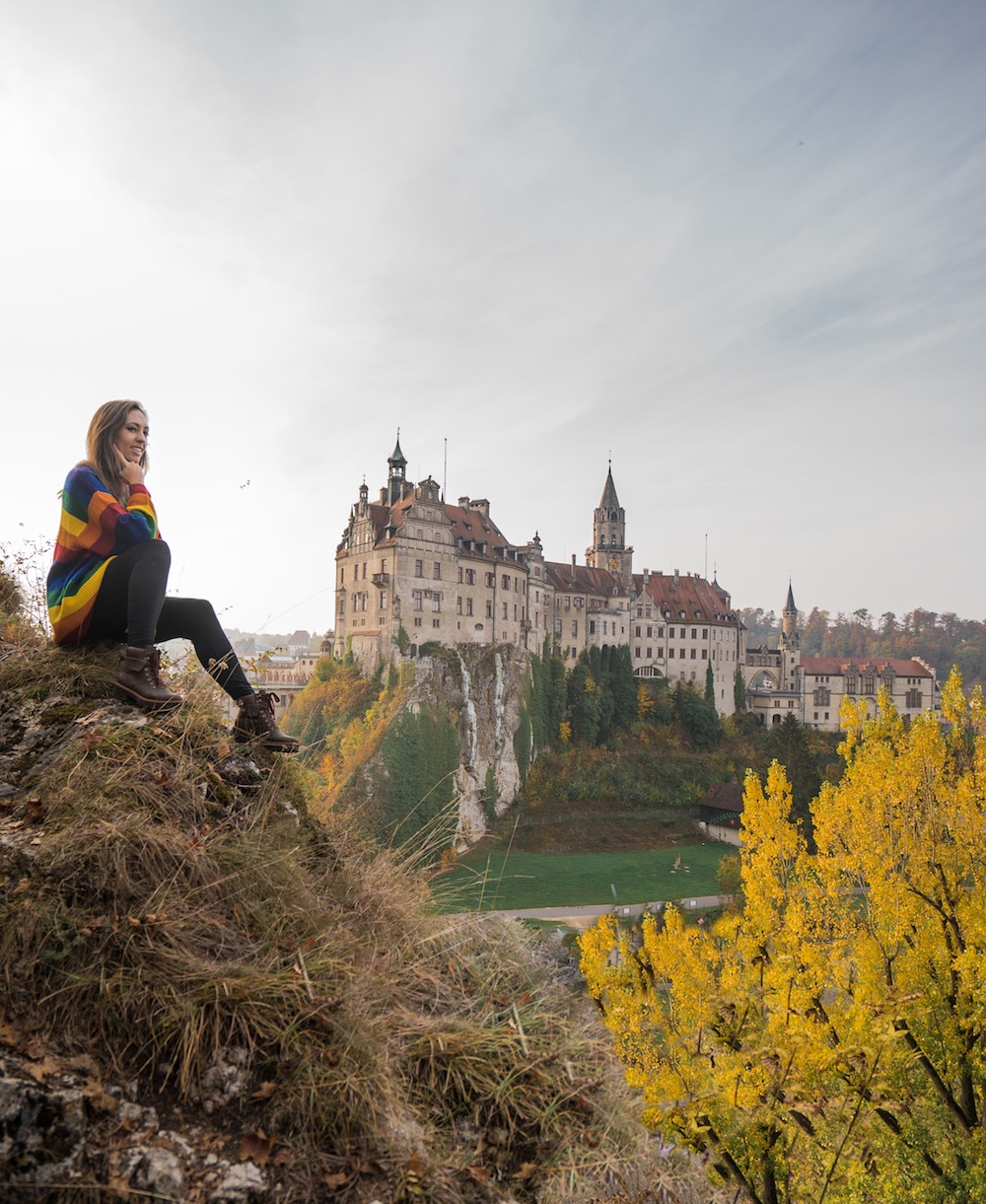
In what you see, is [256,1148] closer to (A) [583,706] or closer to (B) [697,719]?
(A) [583,706]

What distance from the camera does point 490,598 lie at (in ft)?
159

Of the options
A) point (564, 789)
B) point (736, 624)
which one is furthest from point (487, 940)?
point (736, 624)

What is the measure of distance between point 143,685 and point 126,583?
696mm

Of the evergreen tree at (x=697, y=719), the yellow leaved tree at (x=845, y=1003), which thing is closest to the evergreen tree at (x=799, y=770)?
the evergreen tree at (x=697, y=719)

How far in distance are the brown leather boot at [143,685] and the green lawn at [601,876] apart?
2827 cm

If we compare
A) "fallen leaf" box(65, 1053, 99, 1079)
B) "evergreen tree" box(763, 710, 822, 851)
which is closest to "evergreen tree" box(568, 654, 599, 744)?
"evergreen tree" box(763, 710, 822, 851)

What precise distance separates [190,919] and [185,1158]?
0.82 metres

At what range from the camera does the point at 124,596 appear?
451 cm

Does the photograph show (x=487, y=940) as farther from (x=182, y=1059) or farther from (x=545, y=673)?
(x=545, y=673)

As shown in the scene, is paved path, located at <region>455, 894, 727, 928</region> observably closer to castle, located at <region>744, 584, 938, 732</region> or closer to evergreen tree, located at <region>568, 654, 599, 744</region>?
evergreen tree, located at <region>568, 654, 599, 744</region>

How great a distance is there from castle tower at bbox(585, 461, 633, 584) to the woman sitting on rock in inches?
2538

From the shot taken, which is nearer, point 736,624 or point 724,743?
point 724,743

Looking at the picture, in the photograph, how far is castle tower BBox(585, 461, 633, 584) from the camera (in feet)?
227

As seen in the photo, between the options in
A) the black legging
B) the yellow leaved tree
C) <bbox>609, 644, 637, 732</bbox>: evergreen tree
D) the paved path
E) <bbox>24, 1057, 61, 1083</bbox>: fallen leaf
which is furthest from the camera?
<bbox>609, 644, 637, 732</bbox>: evergreen tree
